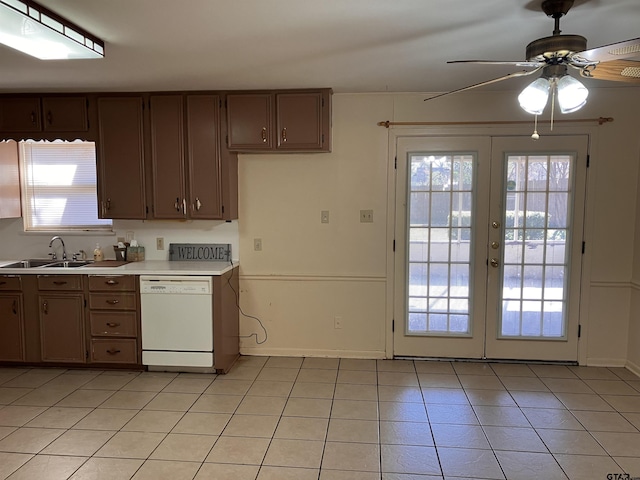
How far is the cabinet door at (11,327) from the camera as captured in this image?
3.75 metres

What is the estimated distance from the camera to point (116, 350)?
3711 millimetres

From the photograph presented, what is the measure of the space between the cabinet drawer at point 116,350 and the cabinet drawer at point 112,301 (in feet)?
0.90

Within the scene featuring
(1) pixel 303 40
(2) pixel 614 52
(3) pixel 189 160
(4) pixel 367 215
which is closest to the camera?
(2) pixel 614 52

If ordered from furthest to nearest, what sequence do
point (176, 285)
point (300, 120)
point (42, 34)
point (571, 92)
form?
point (300, 120) → point (176, 285) → point (42, 34) → point (571, 92)

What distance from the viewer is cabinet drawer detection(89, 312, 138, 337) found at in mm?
3688

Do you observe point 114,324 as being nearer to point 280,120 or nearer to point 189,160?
point 189,160

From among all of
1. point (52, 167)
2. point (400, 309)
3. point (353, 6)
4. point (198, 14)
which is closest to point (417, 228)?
point (400, 309)

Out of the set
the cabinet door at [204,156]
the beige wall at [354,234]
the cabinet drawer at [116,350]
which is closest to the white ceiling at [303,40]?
the cabinet door at [204,156]

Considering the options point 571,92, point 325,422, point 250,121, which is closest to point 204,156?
point 250,121

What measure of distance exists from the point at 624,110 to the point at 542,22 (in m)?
1.96

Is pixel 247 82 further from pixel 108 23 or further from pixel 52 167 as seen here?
pixel 52 167

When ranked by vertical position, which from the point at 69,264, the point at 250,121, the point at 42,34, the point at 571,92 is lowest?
the point at 69,264

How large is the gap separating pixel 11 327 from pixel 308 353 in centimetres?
252

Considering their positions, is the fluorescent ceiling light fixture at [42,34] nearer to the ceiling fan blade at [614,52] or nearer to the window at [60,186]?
the window at [60,186]
